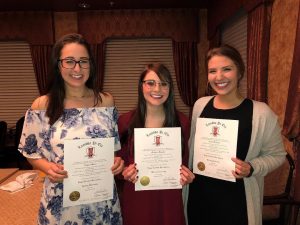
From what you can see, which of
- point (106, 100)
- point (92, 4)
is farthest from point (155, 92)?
point (92, 4)

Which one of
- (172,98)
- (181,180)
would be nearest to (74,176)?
(181,180)

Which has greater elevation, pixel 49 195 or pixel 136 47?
pixel 136 47

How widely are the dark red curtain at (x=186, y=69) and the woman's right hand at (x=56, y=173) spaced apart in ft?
18.2

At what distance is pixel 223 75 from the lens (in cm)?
174

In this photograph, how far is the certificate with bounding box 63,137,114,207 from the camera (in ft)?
5.08

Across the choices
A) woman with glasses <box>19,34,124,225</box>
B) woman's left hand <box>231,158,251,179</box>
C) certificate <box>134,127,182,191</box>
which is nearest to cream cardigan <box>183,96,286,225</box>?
woman's left hand <box>231,158,251,179</box>

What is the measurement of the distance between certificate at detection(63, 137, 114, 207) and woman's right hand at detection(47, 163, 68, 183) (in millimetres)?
26

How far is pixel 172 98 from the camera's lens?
191 centimetres

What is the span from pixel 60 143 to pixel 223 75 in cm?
107

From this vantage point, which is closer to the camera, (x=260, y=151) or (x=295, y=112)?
(x=260, y=151)

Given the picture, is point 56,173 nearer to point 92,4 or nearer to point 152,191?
point 152,191

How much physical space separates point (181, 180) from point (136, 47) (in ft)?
18.7

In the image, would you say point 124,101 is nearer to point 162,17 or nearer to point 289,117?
point 162,17

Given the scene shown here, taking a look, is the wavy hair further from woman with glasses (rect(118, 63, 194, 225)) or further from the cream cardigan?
the cream cardigan
